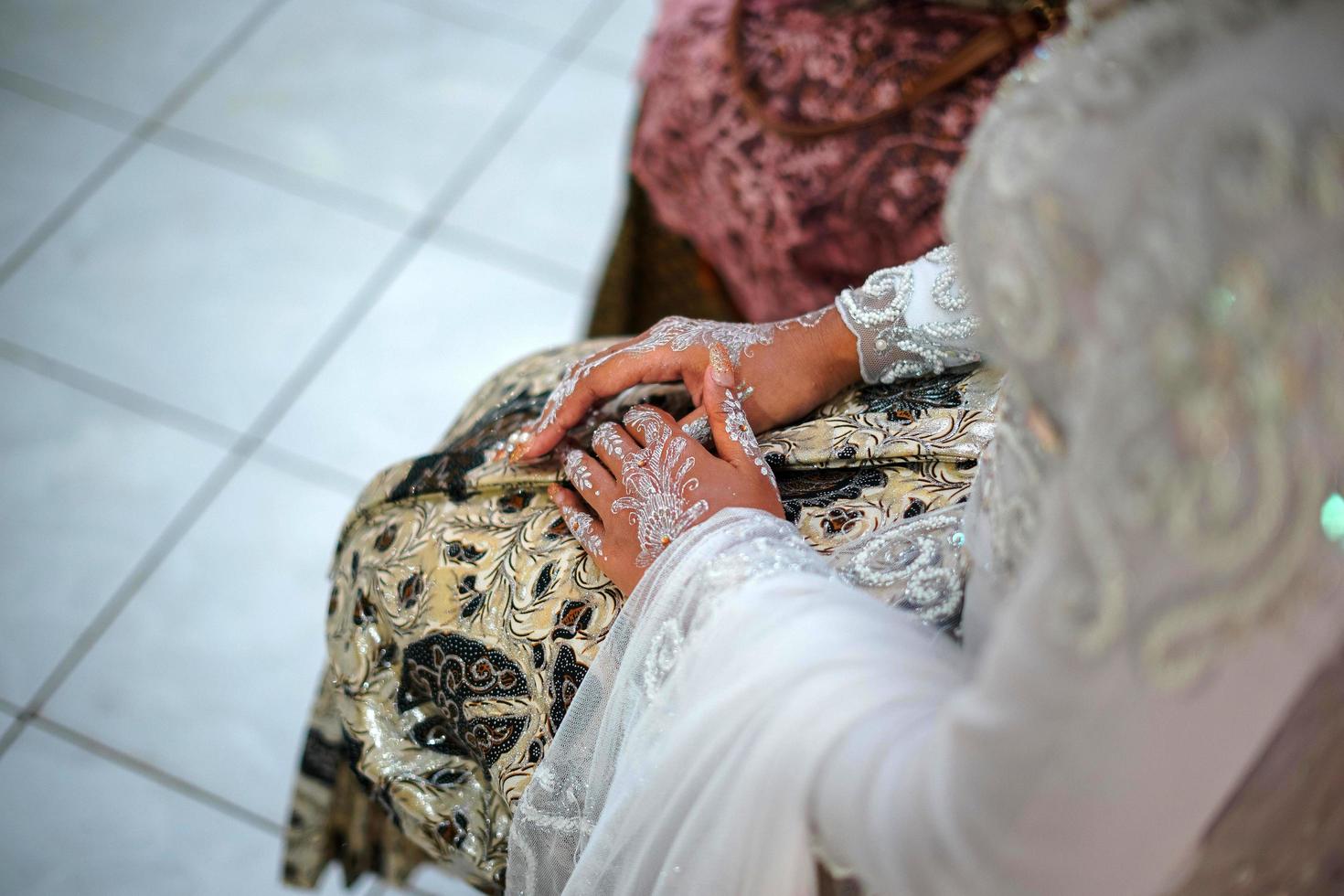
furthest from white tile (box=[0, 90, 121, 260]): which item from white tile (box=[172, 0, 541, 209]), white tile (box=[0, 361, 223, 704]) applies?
white tile (box=[0, 361, 223, 704])

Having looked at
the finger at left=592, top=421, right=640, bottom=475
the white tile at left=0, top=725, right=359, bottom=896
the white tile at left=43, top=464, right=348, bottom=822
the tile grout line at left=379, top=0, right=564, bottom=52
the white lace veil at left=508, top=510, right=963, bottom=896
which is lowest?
the white tile at left=0, top=725, right=359, bottom=896

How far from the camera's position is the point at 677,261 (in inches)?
63.3

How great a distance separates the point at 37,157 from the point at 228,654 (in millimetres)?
1068

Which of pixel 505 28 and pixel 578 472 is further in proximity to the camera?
pixel 505 28

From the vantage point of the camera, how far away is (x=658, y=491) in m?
0.77

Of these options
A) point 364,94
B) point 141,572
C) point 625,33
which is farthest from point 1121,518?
point 625,33

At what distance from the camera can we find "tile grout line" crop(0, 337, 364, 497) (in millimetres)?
1648

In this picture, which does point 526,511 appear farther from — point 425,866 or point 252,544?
point 252,544

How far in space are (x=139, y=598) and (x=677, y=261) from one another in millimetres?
877

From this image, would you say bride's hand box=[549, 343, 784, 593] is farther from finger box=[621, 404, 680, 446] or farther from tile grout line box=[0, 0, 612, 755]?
tile grout line box=[0, 0, 612, 755]

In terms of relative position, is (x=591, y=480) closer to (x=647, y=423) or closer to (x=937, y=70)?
(x=647, y=423)

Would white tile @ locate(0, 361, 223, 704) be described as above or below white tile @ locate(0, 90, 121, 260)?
below

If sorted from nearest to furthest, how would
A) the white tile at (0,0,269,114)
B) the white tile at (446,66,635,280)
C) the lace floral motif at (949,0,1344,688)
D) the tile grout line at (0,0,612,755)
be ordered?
the lace floral motif at (949,0,1344,688)
the tile grout line at (0,0,612,755)
the white tile at (446,66,635,280)
the white tile at (0,0,269,114)

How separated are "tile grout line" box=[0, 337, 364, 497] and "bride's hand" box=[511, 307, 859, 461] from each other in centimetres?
84
